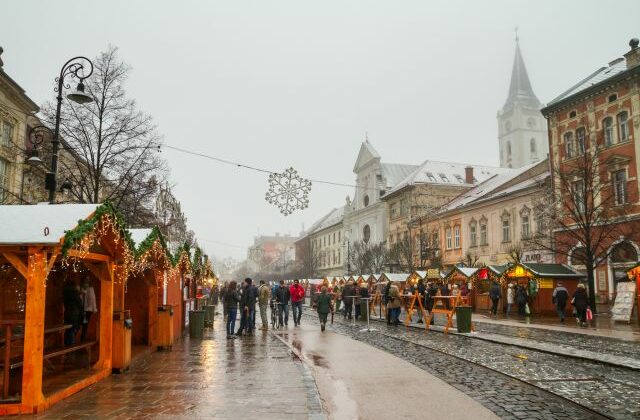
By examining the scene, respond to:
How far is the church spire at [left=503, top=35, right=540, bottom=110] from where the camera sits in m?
106

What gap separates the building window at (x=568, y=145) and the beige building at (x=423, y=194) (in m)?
19.1

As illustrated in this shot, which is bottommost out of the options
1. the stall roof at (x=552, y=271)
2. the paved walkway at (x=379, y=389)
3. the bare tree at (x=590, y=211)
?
the paved walkway at (x=379, y=389)

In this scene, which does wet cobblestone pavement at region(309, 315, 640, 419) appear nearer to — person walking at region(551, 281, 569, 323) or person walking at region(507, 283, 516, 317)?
person walking at region(551, 281, 569, 323)

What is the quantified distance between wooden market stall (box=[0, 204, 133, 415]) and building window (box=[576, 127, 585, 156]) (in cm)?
2934

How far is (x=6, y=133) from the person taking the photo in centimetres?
Answer: 3055

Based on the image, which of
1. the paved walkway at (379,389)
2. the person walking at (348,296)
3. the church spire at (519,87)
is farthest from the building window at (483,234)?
the church spire at (519,87)

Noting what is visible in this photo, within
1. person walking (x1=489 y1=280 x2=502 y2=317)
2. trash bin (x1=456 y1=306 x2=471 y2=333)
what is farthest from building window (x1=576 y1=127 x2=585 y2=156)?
trash bin (x1=456 y1=306 x2=471 y2=333)

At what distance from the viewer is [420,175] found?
202 feet

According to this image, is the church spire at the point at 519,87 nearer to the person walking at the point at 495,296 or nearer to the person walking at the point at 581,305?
the person walking at the point at 495,296

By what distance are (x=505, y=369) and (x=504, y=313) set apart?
796 inches

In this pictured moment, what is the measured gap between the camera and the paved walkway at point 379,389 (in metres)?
7.45

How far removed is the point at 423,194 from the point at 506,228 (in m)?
16.5

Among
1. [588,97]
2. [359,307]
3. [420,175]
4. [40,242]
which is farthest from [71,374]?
[420,175]

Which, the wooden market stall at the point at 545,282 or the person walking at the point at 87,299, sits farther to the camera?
the wooden market stall at the point at 545,282
